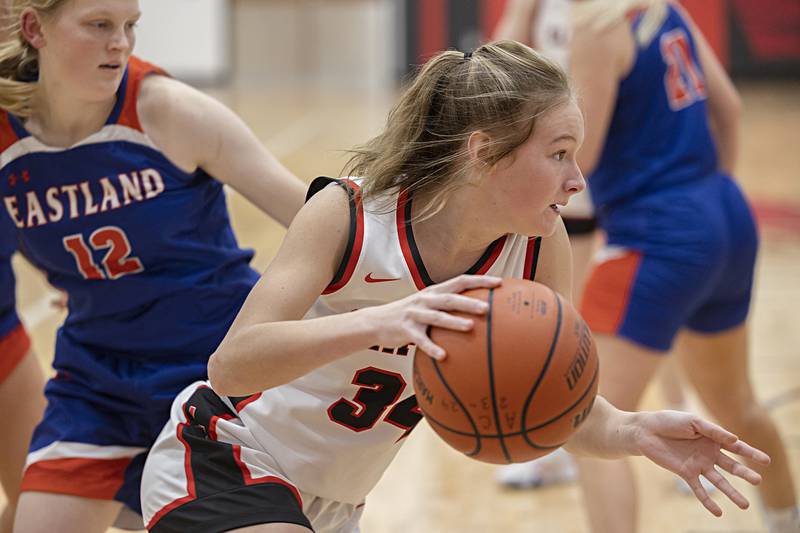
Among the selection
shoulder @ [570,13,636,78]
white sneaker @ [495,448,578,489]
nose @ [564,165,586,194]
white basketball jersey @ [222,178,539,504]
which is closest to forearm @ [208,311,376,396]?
white basketball jersey @ [222,178,539,504]

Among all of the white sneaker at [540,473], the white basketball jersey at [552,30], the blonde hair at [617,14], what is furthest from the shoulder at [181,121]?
the white sneaker at [540,473]

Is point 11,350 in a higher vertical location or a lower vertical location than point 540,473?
higher

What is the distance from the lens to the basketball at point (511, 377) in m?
1.89

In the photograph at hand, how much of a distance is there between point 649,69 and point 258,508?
1.95 metres

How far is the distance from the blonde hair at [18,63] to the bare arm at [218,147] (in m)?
0.28

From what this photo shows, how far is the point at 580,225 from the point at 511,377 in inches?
99.6

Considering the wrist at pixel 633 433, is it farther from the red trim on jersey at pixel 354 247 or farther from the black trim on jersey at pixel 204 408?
the black trim on jersey at pixel 204 408

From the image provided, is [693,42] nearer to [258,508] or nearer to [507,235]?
[507,235]

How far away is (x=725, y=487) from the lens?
2152 millimetres

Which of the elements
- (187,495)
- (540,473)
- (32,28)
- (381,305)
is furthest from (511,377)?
(540,473)

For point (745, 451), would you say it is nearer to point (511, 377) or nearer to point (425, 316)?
point (511, 377)

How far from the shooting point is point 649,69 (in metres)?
3.46

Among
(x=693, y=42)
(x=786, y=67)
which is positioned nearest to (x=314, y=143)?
(x=786, y=67)

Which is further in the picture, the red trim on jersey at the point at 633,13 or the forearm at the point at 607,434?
the red trim on jersey at the point at 633,13
